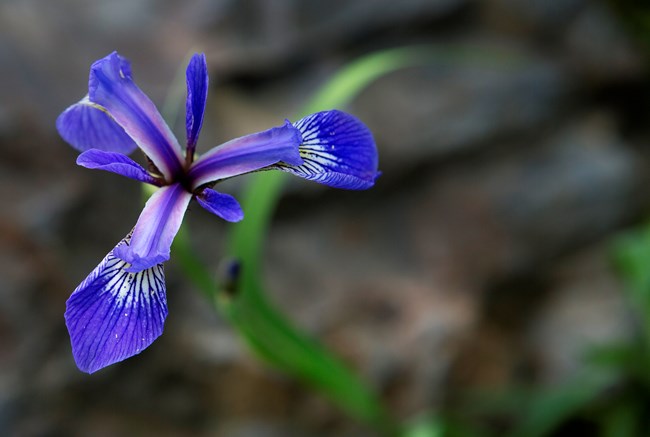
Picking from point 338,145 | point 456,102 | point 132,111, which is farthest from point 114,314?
point 456,102

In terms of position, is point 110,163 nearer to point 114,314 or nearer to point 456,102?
point 114,314

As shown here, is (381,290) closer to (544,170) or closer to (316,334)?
(316,334)

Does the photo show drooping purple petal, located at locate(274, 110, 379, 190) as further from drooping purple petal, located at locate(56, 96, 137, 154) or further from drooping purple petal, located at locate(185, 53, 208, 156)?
drooping purple petal, located at locate(56, 96, 137, 154)

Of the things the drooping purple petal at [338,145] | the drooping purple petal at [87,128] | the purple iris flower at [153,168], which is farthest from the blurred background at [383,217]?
the drooping purple petal at [338,145]

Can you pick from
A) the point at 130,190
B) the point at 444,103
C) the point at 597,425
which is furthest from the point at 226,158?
the point at 597,425

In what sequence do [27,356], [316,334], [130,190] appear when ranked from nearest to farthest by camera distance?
[27,356], [130,190], [316,334]

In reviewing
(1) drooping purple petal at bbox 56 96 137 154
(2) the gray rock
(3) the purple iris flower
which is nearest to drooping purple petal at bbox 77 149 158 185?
(3) the purple iris flower

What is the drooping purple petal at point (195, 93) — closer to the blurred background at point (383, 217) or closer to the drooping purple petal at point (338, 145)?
the drooping purple petal at point (338, 145)
